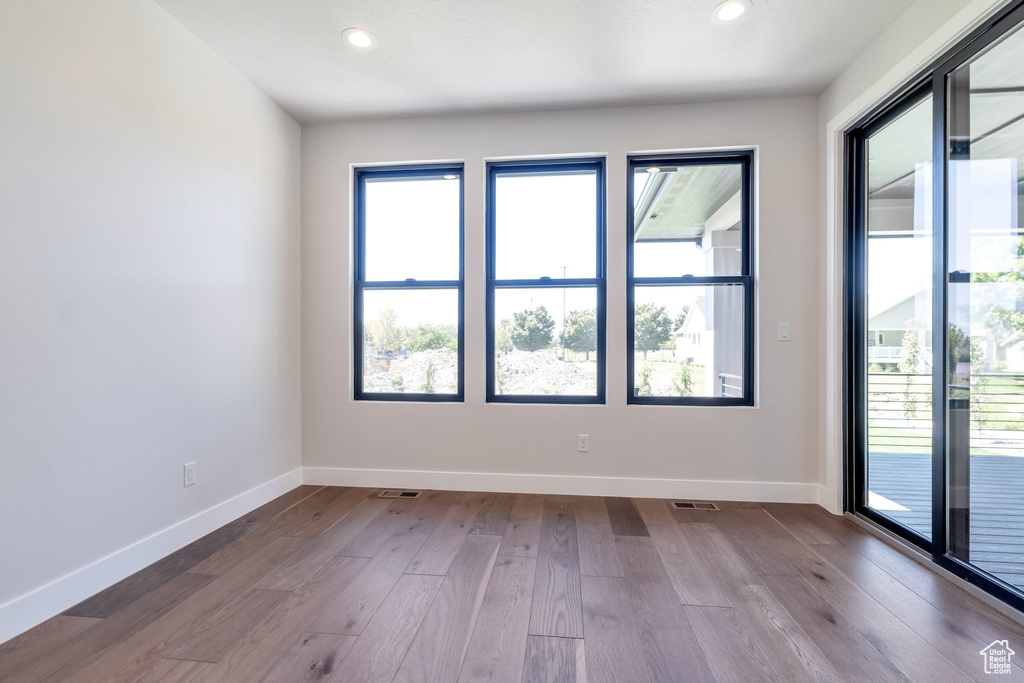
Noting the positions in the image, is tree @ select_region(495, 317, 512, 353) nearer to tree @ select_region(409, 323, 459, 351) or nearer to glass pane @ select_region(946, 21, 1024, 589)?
tree @ select_region(409, 323, 459, 351)

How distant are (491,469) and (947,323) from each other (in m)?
2.61

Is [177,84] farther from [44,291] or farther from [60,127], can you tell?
[44,291]

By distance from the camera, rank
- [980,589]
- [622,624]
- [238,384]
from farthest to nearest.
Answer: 1. [238,384]
2. [980,589]
3. [622,624]

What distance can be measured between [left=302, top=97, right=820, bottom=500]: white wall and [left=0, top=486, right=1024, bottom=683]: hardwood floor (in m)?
0.53

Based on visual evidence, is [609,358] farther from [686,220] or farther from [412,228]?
[412,228]

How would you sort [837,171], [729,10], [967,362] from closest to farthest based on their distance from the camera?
[967,362] < [729,10] < [837,171]

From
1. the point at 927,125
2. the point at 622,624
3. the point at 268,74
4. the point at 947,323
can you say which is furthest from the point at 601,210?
the point at 622,624

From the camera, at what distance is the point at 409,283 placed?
11.3ft

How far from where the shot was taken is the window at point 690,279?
10.4 ft

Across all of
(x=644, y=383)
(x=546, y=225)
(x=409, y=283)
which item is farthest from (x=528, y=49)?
(x=644, y=383)

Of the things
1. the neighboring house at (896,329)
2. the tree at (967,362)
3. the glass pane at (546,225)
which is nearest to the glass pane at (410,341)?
the glass pane at (546,225)

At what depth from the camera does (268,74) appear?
2787mm

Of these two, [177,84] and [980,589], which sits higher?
[177,84]

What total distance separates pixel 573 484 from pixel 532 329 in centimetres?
112
